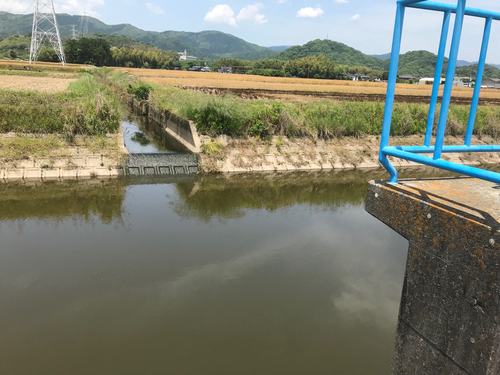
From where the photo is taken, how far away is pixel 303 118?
50.0 feet

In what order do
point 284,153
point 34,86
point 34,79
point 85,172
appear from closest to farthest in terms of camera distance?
point 85,172
point 284,153
point 34,86
point 34,79

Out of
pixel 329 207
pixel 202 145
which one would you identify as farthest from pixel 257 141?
pixel 329 207

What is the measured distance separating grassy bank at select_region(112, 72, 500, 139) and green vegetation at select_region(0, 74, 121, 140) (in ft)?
11.1

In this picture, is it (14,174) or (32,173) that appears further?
(32,173)

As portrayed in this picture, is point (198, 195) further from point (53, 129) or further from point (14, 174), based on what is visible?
point (53, 129)

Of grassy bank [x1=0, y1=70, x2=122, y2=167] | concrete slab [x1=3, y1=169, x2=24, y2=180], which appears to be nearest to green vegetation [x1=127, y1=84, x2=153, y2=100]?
grassy bank [x1=0, y1=70, x2=122, y2=167]

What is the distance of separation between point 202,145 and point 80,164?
4168 mm

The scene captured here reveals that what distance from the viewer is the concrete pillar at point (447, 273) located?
1975 millimetres

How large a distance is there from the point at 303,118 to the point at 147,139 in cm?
741

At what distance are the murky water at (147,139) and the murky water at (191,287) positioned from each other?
553 centimetres

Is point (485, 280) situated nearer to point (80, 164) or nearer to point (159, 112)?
point (80, 164)

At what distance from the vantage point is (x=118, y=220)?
27.7ft

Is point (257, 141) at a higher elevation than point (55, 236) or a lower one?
higher

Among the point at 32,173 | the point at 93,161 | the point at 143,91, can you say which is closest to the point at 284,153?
the point at 93,161
